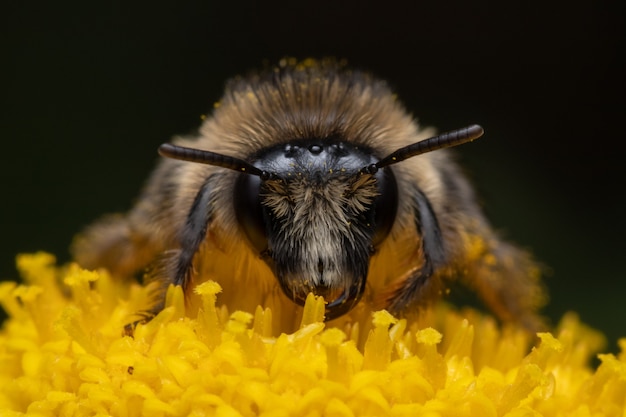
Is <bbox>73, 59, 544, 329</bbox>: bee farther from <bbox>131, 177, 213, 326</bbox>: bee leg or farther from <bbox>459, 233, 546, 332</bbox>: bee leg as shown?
<bbox>459, 233, 546, 332</bbox>: bee leg

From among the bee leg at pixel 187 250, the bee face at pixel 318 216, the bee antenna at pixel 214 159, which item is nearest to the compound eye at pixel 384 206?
the bee face at pixel 318 216

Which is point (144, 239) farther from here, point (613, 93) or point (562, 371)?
point (613, 93)

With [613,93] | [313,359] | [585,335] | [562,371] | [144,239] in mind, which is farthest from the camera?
[613,93]

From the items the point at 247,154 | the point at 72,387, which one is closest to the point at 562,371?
the point at 247,154

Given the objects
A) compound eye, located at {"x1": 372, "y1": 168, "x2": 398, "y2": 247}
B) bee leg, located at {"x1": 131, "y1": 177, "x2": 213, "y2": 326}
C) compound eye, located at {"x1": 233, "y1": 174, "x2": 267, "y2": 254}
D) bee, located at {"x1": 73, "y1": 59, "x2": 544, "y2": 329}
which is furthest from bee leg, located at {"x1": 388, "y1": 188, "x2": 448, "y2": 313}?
bee leg, located at {"x1": 131, "y1": 177, "x2": 213, "y2": 326}

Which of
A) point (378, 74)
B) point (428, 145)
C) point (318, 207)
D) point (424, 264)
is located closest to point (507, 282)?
point (424, 264)

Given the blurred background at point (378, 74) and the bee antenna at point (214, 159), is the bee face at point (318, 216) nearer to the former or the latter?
the bee antenna at point (214, 159)
